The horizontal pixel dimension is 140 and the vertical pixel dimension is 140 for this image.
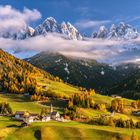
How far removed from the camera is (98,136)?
18200 cm

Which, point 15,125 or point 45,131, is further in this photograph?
point 15,125

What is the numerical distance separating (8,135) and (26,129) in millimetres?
10839

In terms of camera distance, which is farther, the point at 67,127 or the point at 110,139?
the point at 67,127

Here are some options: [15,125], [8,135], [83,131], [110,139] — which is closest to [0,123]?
[15,125]

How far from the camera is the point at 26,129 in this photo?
620ft

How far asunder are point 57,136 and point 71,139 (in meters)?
7.42

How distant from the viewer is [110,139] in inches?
7062

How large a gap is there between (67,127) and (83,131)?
8.45m

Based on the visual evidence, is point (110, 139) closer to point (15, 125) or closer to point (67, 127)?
point (67, 127)

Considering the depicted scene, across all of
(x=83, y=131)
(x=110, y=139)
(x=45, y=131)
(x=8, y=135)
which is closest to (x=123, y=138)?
(x=110, y=139)

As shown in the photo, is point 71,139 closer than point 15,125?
Yes

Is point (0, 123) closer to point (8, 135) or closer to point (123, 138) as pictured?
point (8, 135)

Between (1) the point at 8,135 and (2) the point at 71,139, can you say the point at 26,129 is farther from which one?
(2) the point at 71,139

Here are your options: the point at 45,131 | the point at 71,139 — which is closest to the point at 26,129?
the point at 45,131
